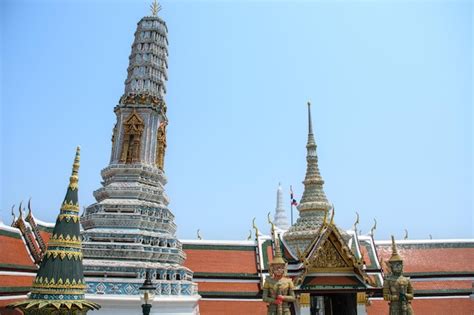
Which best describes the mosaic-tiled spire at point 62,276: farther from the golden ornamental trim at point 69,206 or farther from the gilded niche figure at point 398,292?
the gilded niche figure at point 398,292

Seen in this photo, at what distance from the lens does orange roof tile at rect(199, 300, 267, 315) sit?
47.1 feet

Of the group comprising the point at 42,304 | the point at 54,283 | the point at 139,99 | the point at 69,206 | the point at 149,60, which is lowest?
the point at 42,304

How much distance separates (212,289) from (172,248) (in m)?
3.14

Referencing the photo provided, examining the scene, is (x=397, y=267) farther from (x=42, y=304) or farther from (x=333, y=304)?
(x=42, y=304)

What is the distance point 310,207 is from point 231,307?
558 centimetres

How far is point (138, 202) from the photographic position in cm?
1359

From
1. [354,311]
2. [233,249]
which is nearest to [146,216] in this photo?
[233,249]

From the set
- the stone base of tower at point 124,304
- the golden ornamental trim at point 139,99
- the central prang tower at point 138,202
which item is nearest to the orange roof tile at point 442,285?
the central prang tower at point 138,202

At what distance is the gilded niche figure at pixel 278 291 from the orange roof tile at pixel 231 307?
17.9 ft

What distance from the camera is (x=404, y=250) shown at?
17.8 metres

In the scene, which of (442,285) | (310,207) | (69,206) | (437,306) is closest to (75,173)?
(69,206)

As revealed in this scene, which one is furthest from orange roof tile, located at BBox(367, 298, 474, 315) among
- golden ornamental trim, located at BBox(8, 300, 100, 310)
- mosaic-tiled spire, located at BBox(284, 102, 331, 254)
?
golden ornamental trim, located at BBox(8, 300, 100, 310)

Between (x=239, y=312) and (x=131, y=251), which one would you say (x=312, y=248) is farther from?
(x=131, y=251)

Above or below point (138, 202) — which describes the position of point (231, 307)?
below
